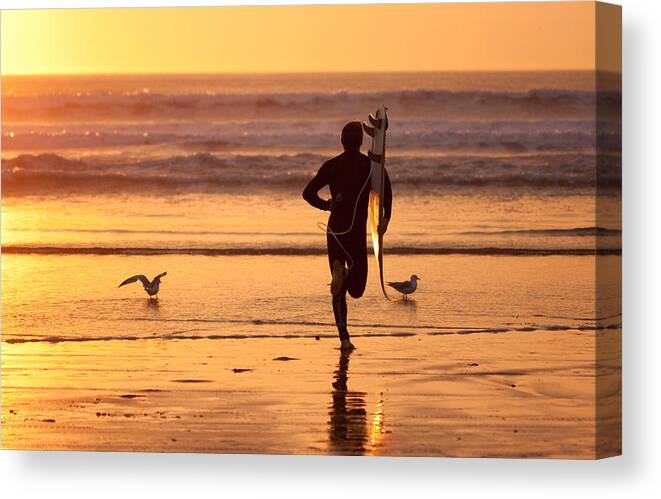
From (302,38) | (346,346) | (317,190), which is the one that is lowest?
(346,346)

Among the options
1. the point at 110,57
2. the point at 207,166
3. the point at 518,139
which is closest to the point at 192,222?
the point at 207,166

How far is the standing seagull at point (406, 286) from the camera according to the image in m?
10.5

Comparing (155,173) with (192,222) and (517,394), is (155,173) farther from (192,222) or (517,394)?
(517,394)

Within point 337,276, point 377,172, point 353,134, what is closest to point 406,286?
point 337,276

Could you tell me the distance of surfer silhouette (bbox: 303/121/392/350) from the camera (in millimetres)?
10562

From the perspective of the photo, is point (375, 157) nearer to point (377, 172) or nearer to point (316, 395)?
point (377, 172)

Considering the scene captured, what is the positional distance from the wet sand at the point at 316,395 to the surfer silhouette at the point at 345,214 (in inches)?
10.3

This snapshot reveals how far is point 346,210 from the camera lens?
10.6 meters

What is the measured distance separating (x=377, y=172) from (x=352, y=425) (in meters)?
1.38

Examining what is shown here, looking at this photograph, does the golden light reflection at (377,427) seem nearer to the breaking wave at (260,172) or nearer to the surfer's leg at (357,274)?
the surfer's leg at (357,274)

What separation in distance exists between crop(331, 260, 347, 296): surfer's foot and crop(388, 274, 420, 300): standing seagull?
262 mm

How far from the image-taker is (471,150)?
10508mm

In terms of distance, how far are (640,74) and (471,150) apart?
99 centimetres


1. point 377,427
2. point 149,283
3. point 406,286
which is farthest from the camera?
point 149,283
